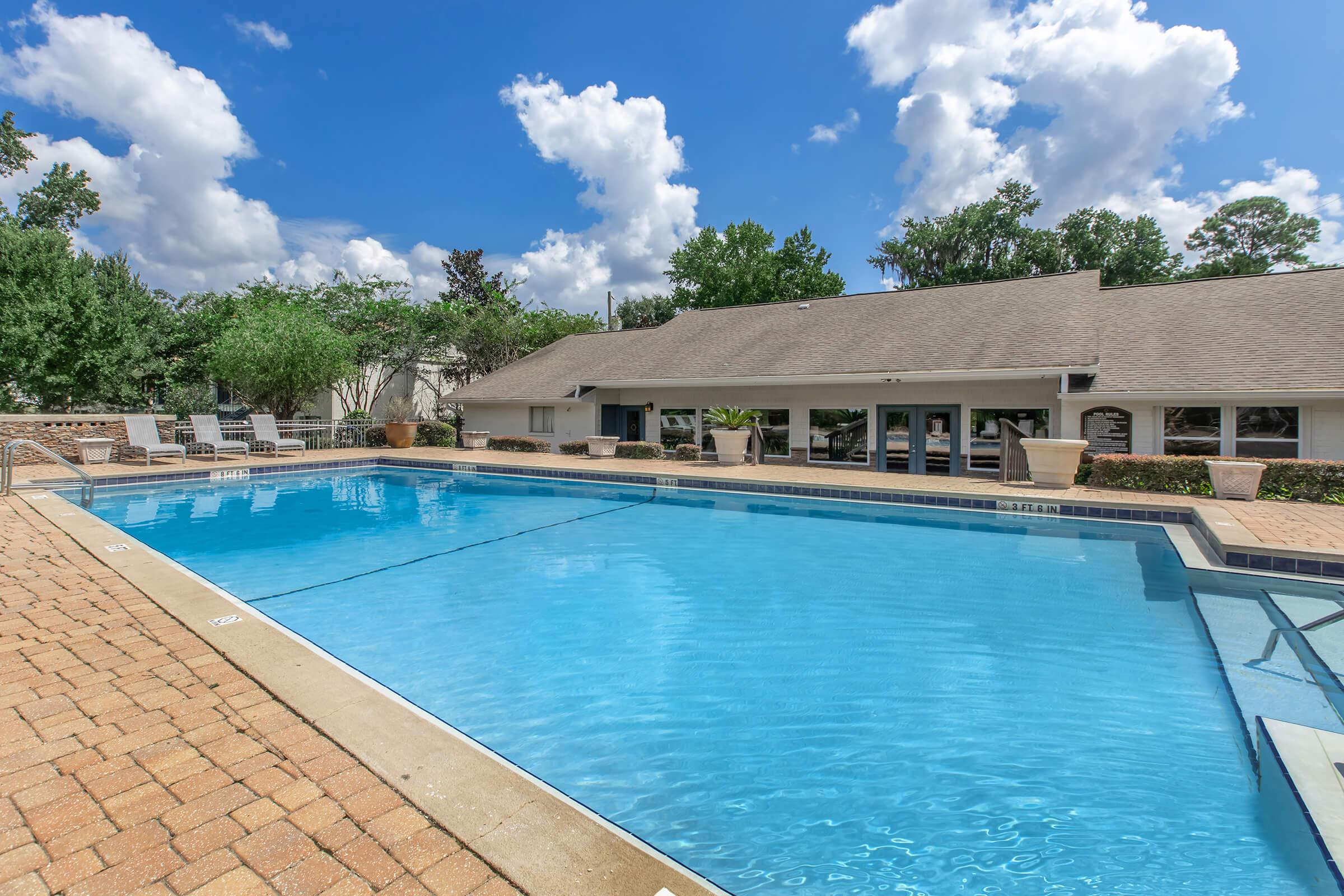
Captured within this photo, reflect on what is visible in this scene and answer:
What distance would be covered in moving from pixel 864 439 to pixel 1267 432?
26.7ft

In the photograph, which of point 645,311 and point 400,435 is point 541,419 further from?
point 645,311

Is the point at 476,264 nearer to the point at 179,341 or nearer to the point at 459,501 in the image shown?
the point at 179,341

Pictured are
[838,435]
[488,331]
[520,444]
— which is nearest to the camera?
[838,435]

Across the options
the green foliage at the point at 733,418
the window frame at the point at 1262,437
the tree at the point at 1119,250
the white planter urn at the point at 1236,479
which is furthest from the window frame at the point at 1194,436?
the tree at the point at 1119,250

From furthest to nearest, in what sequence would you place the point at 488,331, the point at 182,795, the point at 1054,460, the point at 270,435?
the point at 488,331 < the point at 270,435 < the point at 1054,460 < the point at 182,795

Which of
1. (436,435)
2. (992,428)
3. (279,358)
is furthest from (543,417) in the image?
(992,428)

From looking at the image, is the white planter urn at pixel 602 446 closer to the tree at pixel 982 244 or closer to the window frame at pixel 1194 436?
the window frame at pixel 1194 436

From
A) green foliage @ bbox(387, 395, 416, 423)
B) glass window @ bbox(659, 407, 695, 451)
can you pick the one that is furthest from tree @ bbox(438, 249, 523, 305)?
glass window @ bbox(659, 407, 695, 451)

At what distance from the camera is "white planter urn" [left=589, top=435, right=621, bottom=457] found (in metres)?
18.7

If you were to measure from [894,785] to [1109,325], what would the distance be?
16.9 m

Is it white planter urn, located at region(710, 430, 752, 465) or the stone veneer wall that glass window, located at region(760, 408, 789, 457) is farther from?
the stone veneer wall

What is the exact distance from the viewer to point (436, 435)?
2283cm

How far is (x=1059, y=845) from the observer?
8.98ft

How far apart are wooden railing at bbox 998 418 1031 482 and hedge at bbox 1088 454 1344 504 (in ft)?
4.10
